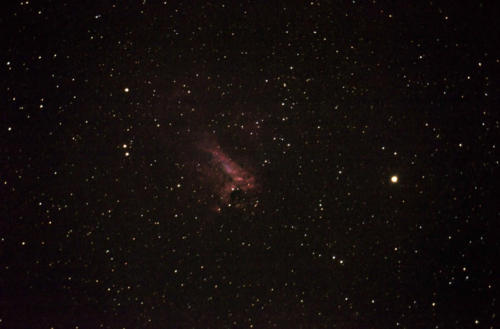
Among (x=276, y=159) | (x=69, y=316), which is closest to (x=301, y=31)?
(x=276, y=159)

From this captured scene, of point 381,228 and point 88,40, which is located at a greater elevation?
point 88,40

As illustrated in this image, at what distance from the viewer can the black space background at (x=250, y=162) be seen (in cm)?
33

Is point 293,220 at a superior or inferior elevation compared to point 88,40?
inferior

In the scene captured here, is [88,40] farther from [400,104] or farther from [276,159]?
[400,104]

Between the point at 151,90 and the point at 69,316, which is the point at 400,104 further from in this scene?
the point at 69,316

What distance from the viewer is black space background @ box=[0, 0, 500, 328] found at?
33 centimetres

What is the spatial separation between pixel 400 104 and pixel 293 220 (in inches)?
6.5

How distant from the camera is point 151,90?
33 centimetres

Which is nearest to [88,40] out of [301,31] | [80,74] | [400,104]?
[80,74]

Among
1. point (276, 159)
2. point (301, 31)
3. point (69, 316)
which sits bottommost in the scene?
point (69, 316)

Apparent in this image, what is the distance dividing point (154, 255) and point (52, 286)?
11 cm

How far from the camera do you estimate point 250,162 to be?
333 millimetres

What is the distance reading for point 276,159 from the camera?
1.10ft

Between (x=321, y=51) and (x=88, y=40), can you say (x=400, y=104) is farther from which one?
(x=88, y=40)
